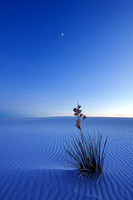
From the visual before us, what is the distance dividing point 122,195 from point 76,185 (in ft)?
2.87

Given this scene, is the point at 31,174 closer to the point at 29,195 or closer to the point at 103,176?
the point at 29,195

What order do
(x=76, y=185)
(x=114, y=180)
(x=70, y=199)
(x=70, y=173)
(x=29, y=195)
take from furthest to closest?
(x=70, y=173) → (x=114, y=180) → (x=76, y=185) → (x=29, y=195) → (x=70, y=199)

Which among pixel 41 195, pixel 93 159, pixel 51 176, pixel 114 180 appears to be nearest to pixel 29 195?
pixel 41 195

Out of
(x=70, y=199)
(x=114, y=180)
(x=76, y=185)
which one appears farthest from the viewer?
(x=114, y=180)

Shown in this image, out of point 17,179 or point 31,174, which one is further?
point 31,174

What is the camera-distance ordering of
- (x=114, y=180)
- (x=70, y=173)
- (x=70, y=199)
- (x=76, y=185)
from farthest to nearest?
(x=70, y=173) → (x=114, y=180) → (x=76, y=185) → (x=70, y=199)

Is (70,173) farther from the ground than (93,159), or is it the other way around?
(93,159)

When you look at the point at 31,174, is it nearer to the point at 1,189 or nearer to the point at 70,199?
the point at 1,189

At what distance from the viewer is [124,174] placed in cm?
304

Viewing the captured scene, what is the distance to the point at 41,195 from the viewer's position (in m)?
2.15

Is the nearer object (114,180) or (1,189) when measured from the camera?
(1,189)

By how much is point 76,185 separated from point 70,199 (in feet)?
1.19

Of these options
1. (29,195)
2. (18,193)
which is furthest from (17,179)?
(29,195)

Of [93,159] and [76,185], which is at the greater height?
[93,159]
